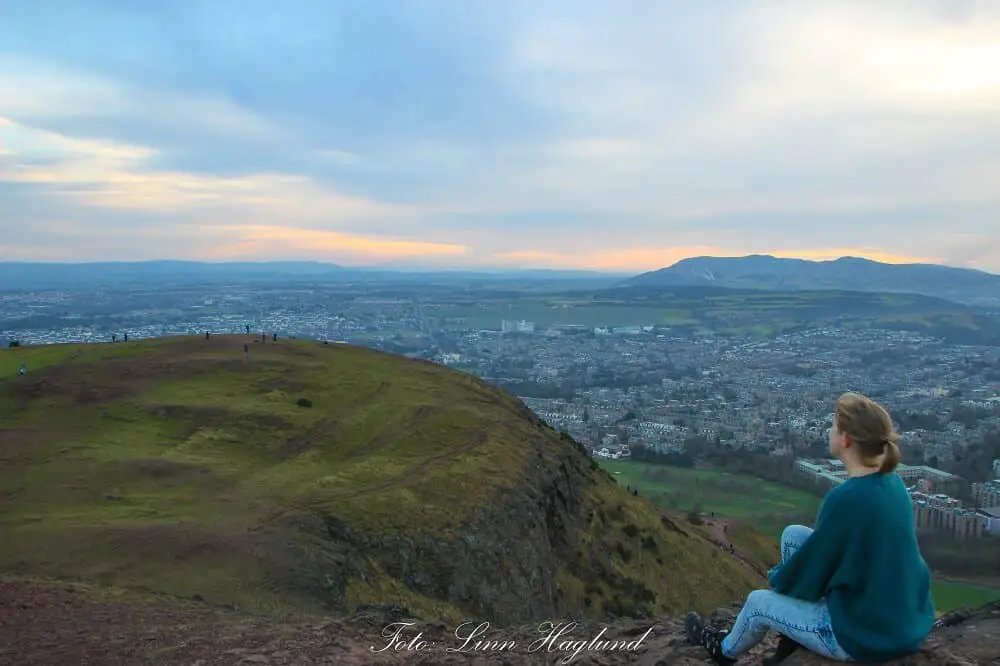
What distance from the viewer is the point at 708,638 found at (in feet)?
22.3

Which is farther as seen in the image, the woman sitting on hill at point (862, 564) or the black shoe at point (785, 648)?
the black shoe at point (785, 648)

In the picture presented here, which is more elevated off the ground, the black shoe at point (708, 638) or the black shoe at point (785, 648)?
the black shoe at point (785, 648)

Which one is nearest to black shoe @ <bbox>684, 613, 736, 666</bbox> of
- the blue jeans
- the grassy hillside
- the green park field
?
the blue jeans

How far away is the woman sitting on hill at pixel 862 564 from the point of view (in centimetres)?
496

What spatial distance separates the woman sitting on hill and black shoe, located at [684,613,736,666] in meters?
1.18

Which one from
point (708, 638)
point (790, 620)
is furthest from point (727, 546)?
point (790, 620)

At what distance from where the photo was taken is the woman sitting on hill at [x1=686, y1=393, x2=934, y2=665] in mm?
4957

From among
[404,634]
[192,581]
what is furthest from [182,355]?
Answer: [404,634]

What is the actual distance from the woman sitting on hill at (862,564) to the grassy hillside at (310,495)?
11.6 metres

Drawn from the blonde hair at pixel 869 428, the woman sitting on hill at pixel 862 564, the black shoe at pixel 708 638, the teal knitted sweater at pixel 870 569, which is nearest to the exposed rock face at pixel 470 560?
the black shoe at pixel 708 638

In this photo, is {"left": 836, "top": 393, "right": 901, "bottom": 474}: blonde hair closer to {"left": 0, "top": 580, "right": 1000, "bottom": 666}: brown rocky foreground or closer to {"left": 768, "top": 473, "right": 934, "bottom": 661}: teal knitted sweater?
{"left": 768, "top": 473, "right": 934, "bottom": 661}: teal knitted sweater

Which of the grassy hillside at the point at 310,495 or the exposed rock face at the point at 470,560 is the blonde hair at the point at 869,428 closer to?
the grassy hillside at the point at 310,495

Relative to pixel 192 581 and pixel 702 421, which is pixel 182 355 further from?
pixel 702 421

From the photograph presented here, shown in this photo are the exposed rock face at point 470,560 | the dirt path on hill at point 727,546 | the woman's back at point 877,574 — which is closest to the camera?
the woman's back at point 877,574
